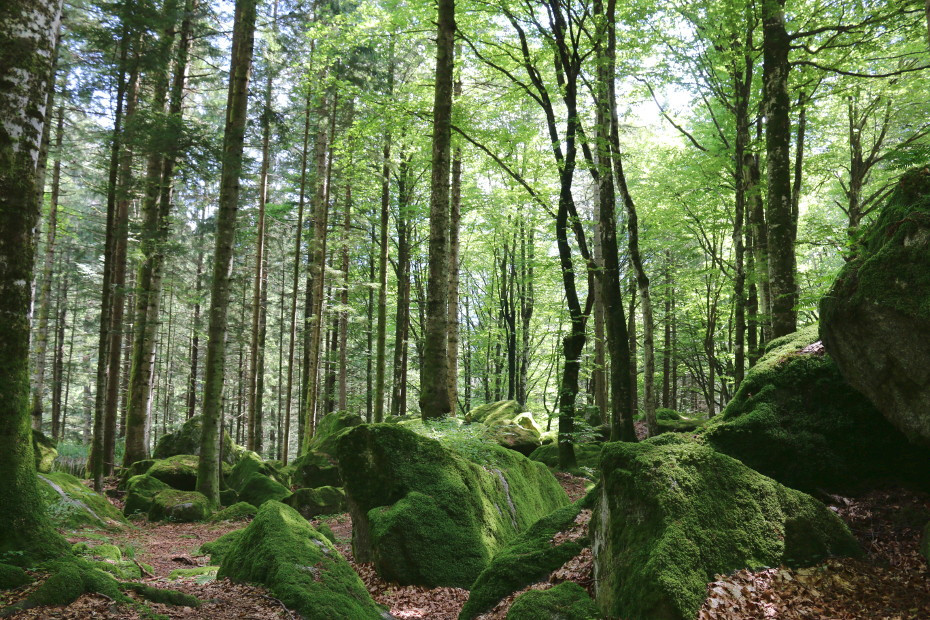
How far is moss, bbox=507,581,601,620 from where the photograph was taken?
4406mm

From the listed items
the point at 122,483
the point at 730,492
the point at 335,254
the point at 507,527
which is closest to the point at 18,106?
the point at 730,492

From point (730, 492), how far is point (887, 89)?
1446 cm

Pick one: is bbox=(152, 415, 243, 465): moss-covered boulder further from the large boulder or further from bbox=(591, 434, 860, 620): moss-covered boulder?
the large boulder

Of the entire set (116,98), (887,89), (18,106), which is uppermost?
(887,89)

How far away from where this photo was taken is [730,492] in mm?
4668

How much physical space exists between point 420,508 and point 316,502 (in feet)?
21.2

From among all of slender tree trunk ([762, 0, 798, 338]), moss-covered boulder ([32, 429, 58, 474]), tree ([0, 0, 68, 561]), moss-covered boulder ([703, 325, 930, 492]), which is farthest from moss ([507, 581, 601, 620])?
moss-covered boulder ([32, 429, 58, 474])

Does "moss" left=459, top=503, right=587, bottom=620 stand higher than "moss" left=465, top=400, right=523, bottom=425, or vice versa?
"moss" left=465, top=400, right=523, bottom=425

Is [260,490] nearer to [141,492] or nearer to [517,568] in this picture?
[141,492]

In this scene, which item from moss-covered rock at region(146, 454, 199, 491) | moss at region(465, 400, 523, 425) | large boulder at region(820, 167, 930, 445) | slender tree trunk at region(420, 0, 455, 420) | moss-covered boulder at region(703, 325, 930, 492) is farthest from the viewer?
moss at region(465, 400, 523, 425)

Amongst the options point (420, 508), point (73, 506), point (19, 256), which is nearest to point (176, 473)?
point (73, 506)

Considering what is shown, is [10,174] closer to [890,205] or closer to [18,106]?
[18,106]

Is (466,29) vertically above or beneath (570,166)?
above

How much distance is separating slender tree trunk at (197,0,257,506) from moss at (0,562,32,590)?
7.74 metres
